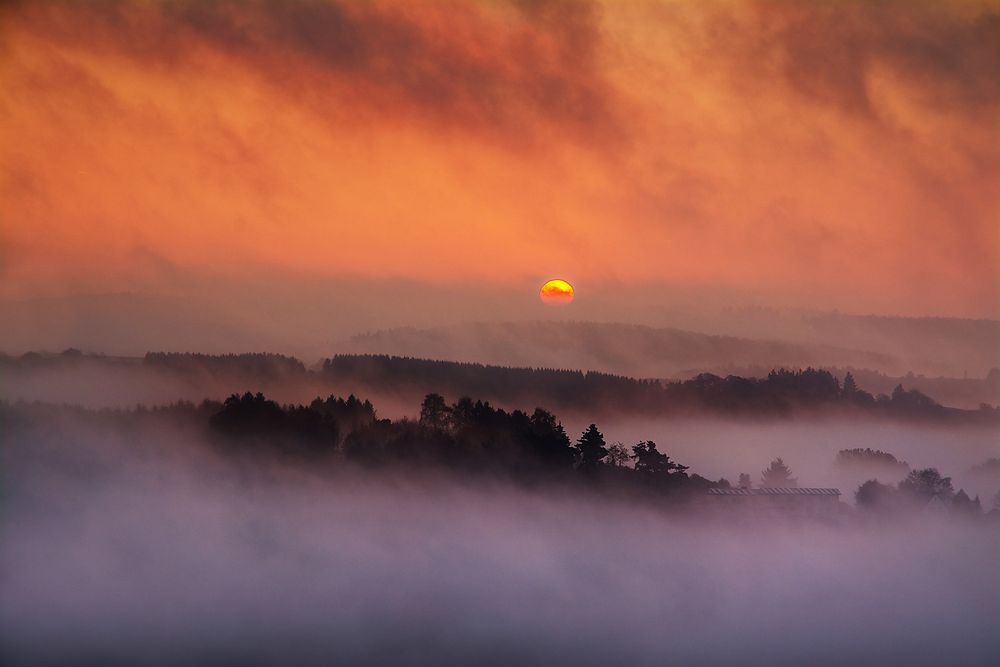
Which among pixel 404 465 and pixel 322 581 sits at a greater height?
pixel 404 465

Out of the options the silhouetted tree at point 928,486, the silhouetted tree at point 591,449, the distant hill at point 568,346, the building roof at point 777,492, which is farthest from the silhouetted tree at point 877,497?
the silhouetted tree at point 591,449

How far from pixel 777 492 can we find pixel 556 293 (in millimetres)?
3010

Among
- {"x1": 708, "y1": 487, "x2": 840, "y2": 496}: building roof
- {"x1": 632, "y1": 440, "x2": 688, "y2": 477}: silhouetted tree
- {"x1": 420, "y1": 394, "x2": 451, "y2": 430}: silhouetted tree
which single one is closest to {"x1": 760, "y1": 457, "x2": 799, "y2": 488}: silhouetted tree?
{"x1": 708, "y1": 487, "x2": 840, "y2": 496}: building roof

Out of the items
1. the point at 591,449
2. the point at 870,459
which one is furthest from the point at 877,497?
the point at 591,449

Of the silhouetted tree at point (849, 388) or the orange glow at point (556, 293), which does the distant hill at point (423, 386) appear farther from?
the orange glow at point (556, 293)

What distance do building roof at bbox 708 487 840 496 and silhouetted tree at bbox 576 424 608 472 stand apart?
1173mm

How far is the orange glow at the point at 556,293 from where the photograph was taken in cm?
1412

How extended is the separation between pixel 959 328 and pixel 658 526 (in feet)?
12.4

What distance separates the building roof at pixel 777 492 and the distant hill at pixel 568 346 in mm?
1281

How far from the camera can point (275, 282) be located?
1378 cm

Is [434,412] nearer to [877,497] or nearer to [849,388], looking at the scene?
[849,388]

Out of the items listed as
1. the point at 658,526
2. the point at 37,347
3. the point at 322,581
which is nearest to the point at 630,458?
the point at 658,526

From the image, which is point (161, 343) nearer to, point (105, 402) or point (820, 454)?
point (105, 402)

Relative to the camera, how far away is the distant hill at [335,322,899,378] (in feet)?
45.3
